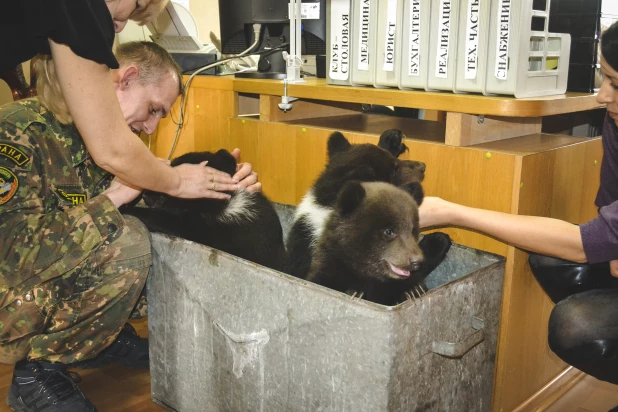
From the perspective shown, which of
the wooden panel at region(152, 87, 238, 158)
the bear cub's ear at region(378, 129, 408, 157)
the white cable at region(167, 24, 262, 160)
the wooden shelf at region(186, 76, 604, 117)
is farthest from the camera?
the white cable at region(167, 24, 262, 160)

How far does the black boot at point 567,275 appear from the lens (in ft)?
5.73

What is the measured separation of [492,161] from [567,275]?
0.40m

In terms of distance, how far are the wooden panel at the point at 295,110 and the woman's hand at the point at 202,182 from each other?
468 millimetres

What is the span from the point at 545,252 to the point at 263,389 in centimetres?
81

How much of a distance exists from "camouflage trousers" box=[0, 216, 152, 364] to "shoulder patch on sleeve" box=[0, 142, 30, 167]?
31 centimetres

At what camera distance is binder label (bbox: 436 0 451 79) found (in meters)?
1.83

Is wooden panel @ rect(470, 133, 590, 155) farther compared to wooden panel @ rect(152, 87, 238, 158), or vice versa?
wooden panel @ rect(152, 87, 238, 158)

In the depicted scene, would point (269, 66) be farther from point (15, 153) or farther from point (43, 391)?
point (43, 391)

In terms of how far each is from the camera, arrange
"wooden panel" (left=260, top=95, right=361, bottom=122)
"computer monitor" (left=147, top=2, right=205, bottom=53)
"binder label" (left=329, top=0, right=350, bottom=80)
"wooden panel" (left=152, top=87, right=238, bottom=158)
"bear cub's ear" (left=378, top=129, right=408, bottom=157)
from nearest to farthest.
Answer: "bear cub's ear" (left=378, top=129, right=408, bottom=157), "binder label" (left=329, top=0, right=350, bottom=80), "wooden panel" (left=260, top=95, right=361, bottom=122), "wooden panel" (left=152, top=87, right=238, bottom=158), "computer monitor" (left=147, top=2, right=205, bottom=53)

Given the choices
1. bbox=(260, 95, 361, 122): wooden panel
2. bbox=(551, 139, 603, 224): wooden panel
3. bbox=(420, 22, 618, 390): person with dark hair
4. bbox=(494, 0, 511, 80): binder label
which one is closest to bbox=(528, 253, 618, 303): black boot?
bbox=(420, 22, 618, 390): person with dark hair

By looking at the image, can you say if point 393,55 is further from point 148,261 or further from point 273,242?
point 148,261

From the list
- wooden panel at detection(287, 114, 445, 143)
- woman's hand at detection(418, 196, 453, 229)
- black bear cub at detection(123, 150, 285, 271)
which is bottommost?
black bear cub at detection(123, 150, 285, 271)

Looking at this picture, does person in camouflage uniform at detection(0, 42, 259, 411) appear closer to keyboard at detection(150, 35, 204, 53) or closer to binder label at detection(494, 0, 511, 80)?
binder label at detection(494, 0, 511, 80)

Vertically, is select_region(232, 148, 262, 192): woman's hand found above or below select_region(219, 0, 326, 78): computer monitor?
below
